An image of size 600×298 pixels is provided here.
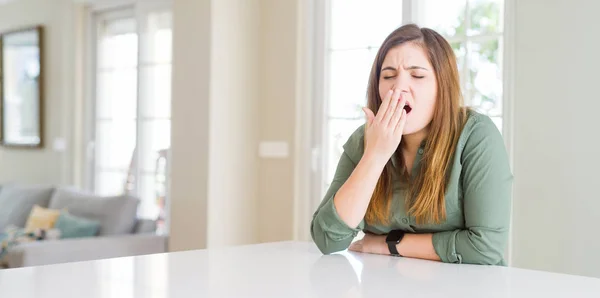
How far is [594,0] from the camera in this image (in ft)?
9.80

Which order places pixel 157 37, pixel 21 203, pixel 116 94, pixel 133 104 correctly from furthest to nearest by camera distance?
pixel 116 94, pixel 133 104, pixel 21 203, pixel 157 37

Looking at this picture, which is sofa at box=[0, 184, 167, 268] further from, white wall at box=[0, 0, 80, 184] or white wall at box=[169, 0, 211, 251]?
white wall at box=[0, 0, 80, 184]

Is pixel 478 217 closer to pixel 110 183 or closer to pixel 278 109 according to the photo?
pixel 278 109

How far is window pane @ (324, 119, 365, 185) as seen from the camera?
4.07 meters

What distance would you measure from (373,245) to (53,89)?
190 inches

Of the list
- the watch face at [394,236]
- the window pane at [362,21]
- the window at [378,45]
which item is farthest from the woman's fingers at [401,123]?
the window pane at [362,21]

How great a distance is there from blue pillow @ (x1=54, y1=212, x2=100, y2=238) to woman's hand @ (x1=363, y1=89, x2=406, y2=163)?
3021 millimetres

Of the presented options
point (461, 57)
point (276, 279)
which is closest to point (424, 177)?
point (276, 279)

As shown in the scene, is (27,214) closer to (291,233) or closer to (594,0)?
(291,233)

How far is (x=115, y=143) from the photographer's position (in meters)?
5.63

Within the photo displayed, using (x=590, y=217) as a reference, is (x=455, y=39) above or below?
above

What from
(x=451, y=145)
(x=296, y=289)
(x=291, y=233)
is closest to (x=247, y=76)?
(x=291, y=233)

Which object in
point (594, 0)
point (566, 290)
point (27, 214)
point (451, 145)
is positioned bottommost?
point (27, 214)

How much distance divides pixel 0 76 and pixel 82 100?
4.25 ft
